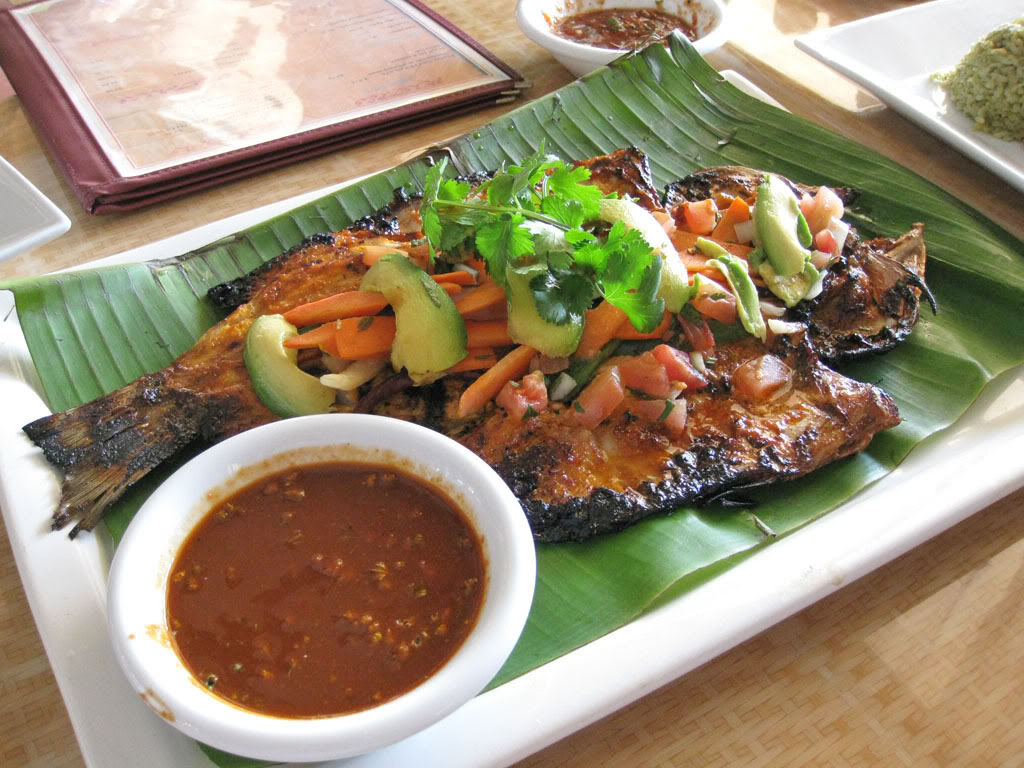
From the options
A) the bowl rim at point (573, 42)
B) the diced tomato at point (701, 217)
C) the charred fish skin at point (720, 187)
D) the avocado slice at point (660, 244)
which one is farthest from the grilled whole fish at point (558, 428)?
the bowl rim at point (573, 42)

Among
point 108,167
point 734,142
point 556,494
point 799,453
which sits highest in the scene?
point 734,142

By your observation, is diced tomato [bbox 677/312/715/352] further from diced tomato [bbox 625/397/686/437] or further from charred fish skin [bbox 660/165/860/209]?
charred fish skin [bbox 660/165/860/209]

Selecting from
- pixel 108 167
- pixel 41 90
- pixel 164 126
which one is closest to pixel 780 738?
pixel 108 167

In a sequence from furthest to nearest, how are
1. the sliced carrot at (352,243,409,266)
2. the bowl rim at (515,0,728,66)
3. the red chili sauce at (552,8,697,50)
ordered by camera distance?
the red chili sauce at (552,8,697,50) < the bowl rim at (515,0,728,66) < the sliced carrot at (352,243,409,266)

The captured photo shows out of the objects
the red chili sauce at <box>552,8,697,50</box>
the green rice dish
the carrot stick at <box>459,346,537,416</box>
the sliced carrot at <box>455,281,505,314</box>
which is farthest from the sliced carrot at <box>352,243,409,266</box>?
the green rice dish

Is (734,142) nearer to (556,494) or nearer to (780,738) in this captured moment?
(556,494)

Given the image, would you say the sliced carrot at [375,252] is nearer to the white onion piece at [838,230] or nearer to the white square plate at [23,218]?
the white square plate at [23,218]
